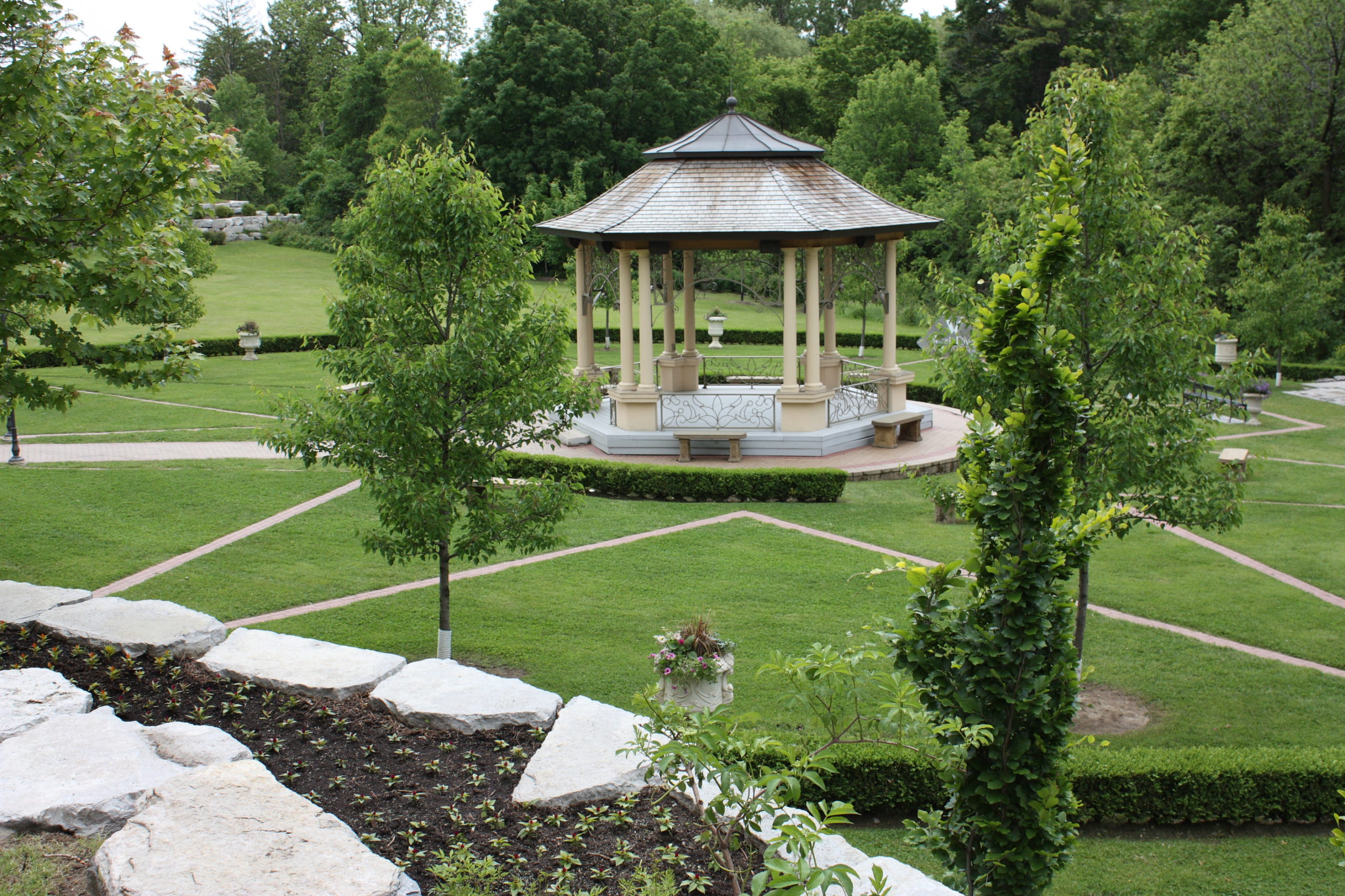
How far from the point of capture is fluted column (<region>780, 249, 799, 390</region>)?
22484mm

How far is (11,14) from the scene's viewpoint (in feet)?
32.1

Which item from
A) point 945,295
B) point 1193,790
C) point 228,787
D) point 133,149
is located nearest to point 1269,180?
point 945,295

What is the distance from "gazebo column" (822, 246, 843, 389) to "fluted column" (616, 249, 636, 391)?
4765 mm

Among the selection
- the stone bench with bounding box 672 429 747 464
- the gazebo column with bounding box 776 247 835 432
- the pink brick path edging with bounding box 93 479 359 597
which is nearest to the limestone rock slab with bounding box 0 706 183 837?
the pink brick path edging with bounding box 93 479 359 597

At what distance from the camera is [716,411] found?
24.0m

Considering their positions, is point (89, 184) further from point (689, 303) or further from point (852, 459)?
point (689, 303)

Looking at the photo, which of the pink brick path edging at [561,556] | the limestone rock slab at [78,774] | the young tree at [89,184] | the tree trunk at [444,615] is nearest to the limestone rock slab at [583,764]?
the limestone rock slab at [78,774]

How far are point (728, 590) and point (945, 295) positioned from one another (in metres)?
4.86

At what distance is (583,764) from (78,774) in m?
2.97

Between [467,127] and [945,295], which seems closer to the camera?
[945,295]

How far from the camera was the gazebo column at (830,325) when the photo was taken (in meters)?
25.2

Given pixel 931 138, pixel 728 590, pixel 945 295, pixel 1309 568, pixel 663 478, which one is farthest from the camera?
pixel 931 138

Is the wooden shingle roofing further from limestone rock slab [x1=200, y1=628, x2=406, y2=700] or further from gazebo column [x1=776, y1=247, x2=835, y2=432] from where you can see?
limestone rock slab [x1=200, y1=628, x2=406, y2=700]

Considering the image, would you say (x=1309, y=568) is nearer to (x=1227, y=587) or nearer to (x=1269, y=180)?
(x=1227, y=587)
